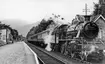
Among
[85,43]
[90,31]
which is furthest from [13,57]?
[90,31]

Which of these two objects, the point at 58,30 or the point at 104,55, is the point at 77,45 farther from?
the point at 58,30

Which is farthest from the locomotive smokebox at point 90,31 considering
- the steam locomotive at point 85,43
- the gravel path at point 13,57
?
the gravel path at point 13,57

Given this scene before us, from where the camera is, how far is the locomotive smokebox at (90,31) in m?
21.5

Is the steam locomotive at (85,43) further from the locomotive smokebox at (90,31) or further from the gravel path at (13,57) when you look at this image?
the gravel path at (13,57)

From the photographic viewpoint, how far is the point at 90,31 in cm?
Answer: 2209

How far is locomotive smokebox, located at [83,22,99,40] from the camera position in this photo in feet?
70.4

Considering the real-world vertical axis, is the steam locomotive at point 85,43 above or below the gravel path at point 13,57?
above

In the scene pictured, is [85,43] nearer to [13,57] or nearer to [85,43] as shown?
[85,43]

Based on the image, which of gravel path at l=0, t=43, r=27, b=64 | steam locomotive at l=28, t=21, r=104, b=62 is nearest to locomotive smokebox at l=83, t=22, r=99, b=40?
steam locomotive at l=28, t=21, r=104, b=62

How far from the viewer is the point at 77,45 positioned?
2080 centimetres

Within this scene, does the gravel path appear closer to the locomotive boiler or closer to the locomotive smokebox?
the locomotive boiler

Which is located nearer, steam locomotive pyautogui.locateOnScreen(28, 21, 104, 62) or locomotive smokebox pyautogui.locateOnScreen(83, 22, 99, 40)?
steam locomotive pyautogui.locateOnScreen(28, 21, 104, 62)

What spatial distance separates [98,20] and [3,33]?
39400mm

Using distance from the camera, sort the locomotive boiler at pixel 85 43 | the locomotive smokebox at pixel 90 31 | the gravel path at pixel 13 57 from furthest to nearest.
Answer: the locomotive smokebox at pixel 90 31 → the locomotive boiler at pixel 85 43 → the gravel path at pixel 13 57
